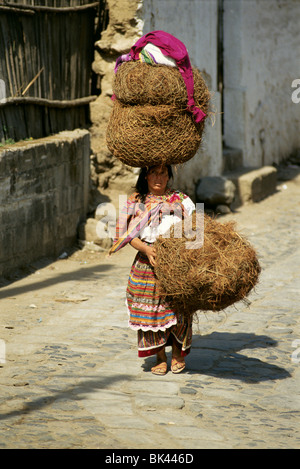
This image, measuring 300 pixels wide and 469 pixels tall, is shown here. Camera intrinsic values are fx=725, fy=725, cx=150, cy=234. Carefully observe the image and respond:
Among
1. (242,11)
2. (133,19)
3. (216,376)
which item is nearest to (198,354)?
(216,376)

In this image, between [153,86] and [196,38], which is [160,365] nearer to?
[153,86]

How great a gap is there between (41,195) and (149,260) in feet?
11.1

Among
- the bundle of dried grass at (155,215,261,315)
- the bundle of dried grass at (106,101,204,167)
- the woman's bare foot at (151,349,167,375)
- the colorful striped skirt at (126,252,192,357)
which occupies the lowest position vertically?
the woman's bare foot at (151,349,167,375)

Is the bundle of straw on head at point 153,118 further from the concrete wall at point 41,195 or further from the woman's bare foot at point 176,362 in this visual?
the concrete wall at point 41,195

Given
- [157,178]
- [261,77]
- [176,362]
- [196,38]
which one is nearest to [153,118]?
[157,178]

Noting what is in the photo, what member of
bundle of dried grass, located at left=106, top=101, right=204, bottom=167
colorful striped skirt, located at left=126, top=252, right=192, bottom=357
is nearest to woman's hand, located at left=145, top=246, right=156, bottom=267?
colorful striped skirt, located at left=126, top=252, right=192, bottom=357

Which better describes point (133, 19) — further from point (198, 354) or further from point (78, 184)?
point (198, 354)

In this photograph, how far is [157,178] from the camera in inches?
187

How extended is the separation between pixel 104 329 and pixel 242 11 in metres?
7.90

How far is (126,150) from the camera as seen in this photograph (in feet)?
15.2

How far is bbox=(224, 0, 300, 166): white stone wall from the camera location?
12.3 metres

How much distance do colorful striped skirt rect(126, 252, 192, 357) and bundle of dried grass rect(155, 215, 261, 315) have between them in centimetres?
19

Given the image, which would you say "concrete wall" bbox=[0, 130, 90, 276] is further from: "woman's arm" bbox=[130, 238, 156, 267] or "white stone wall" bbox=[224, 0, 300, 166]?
"white stone wall" bbox=[224, 0, 300, 166]

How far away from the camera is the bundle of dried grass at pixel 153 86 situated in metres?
4.55
